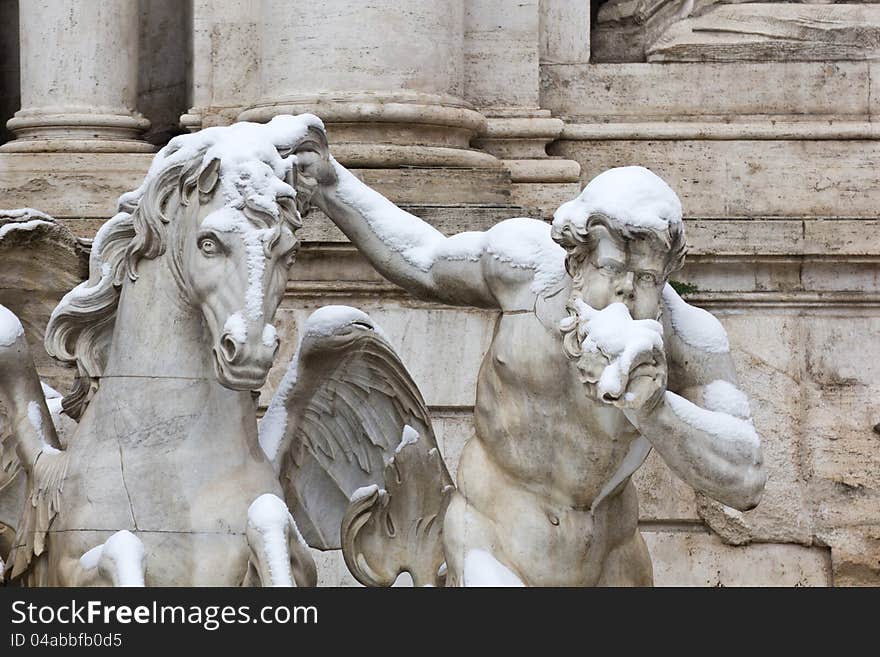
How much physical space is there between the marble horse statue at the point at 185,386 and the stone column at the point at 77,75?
2.96 meters

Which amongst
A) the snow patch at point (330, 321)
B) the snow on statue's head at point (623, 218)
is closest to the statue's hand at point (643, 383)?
the snow on statue's head at point (623, 218)

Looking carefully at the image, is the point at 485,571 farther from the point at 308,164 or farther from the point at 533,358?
the point at 308,164

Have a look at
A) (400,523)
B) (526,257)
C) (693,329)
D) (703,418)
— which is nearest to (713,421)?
(703,418)

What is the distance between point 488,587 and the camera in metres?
6.43

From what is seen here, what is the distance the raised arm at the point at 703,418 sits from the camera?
6348 mm

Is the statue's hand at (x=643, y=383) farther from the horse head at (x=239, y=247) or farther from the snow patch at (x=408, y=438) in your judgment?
the snow patch at (x=408, y=438)

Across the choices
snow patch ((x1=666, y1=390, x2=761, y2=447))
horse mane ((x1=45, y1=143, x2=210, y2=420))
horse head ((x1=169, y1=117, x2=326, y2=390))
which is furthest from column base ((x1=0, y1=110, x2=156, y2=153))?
snow patch ((x1=666, y1=390, x2=761, y2=447))

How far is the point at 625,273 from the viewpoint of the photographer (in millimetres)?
6391

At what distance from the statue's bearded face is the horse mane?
0.98 meters

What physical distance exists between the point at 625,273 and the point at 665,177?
142 inches

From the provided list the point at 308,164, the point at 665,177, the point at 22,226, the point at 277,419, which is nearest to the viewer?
the point at 308,164
